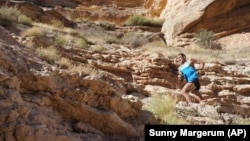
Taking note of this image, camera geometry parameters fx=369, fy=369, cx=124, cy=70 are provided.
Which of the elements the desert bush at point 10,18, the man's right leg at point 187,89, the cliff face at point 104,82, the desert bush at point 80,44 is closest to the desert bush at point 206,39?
the cliff face at point 104,82

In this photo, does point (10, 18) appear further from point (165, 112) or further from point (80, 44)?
point (165, 112)

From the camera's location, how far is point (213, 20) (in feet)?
66.1

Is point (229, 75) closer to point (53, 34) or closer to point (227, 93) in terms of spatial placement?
point (227, 93)

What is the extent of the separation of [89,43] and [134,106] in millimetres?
8281

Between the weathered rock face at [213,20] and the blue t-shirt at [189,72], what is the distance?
11.1 m

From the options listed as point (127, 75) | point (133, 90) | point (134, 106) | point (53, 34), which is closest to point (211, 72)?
point (127, 75)

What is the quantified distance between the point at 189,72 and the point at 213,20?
12.6 metres

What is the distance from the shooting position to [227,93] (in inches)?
409

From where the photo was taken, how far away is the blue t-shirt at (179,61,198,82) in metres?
8.29

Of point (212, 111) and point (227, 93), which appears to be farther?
point (227, 93)

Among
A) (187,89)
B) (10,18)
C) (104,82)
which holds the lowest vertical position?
(187,89)

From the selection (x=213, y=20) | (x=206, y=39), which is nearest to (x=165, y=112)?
(x=206, y=39)

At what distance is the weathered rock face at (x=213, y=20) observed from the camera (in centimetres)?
1970

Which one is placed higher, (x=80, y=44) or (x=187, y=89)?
(x=80, y=44)
